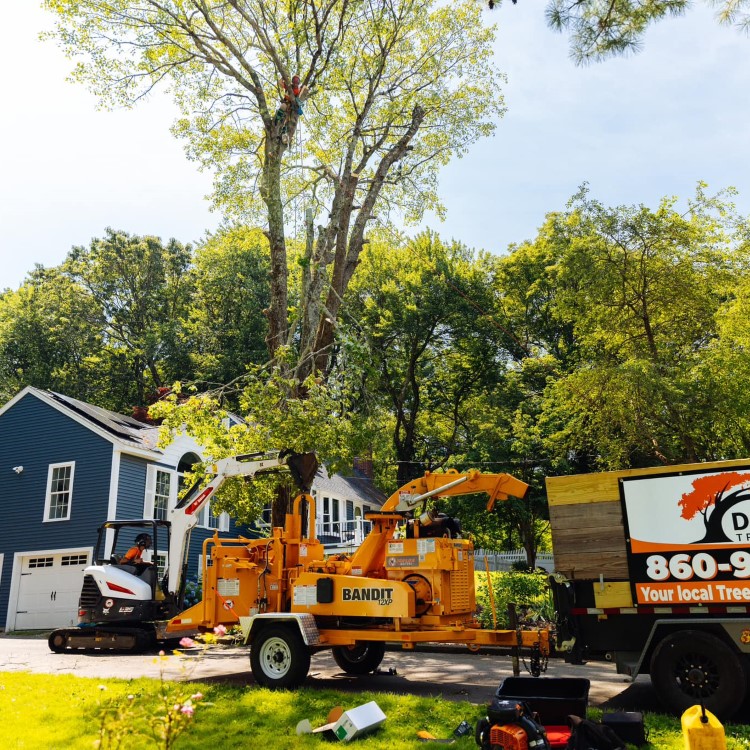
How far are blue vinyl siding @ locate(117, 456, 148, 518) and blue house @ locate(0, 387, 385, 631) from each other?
0.03 m

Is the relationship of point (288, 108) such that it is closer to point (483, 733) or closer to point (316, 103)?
point (316, 103)

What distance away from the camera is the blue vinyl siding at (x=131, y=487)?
71.4ft

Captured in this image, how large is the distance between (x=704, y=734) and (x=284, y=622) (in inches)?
243

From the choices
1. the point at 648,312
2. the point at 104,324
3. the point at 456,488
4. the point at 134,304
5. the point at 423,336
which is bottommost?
the point at 456,488

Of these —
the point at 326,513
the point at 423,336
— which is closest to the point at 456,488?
the point at 326,513

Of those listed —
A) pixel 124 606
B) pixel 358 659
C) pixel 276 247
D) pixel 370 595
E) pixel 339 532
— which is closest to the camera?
pixel 370 595

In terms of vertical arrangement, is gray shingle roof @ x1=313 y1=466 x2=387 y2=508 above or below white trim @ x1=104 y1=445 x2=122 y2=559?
above

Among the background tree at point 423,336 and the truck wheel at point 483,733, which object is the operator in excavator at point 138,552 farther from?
the background tree at point 423,336

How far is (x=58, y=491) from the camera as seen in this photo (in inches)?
885

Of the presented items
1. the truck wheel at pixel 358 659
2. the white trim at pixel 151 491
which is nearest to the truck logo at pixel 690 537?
the truck wheel at pixel 358 659

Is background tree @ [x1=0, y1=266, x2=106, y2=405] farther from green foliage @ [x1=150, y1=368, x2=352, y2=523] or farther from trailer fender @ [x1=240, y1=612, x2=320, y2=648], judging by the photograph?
trailer fender @ [x1=240, y1=612, x2=320, y2=648]

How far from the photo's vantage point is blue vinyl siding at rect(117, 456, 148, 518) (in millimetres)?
21766

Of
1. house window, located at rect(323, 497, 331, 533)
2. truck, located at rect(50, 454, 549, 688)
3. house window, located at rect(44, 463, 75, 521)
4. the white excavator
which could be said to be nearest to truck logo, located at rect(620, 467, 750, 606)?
truck, located at rect(50, 454, 549, 688)

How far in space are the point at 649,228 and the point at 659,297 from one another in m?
1.89
